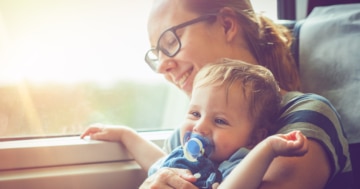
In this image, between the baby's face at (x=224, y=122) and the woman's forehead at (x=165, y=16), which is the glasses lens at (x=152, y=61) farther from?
the baby's face at (x=224, y=122)

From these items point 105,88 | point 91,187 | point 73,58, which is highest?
point 73,58

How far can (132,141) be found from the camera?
1.51 meters

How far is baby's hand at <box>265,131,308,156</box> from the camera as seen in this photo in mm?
886

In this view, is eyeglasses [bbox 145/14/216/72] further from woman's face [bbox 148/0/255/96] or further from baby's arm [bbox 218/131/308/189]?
baby's arm [bbox 218/131/308/189]

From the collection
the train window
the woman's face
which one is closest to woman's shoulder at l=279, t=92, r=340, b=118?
the woman's face

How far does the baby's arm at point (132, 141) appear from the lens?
1.47 m

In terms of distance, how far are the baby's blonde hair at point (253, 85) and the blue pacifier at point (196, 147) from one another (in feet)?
0.38

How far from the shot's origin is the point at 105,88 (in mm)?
1672

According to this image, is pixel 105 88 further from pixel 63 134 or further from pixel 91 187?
pixel 91 187

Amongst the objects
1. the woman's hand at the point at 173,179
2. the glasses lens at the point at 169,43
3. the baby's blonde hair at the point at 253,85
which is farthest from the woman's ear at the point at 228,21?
the woman's hand at the point at 173,179

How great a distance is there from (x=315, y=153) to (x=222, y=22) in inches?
19.8

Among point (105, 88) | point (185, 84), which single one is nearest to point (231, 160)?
point (185, 84)

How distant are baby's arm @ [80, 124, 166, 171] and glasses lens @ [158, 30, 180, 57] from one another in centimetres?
30

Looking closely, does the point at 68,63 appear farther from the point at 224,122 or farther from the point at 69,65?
the point at 224,122
